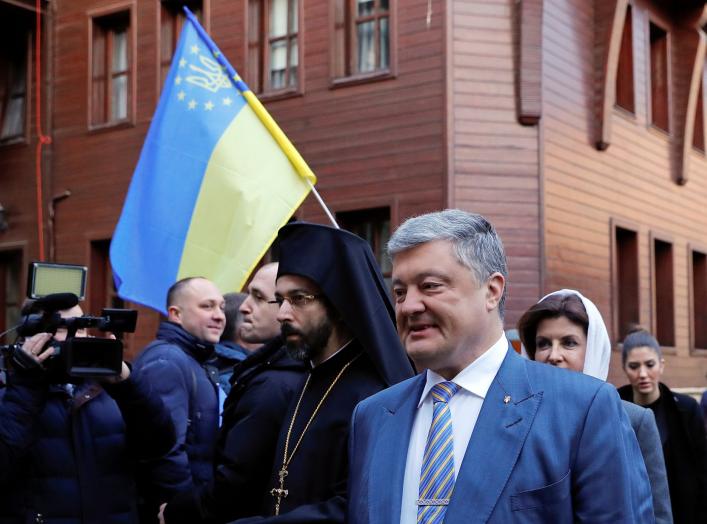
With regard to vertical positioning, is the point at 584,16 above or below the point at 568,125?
above

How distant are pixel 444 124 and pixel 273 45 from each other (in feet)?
10.4

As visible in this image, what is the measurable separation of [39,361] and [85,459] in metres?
0.55

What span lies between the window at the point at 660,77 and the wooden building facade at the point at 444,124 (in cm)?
3

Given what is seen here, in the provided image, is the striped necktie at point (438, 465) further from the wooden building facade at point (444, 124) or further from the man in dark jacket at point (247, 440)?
the wooden building facade at point (444, 124)

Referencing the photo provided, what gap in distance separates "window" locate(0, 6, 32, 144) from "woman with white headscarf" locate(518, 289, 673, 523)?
14.3 metres

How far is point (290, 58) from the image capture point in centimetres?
1405

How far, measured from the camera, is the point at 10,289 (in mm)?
17062

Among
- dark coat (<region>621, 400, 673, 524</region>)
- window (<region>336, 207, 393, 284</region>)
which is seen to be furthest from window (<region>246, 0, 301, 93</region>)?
dark coat (<region>621, 400, 673, 524</region>)

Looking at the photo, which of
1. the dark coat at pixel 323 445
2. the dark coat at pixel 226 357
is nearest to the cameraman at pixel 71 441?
the dark coat at pixel 323 445

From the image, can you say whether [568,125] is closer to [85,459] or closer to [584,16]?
[584,16]

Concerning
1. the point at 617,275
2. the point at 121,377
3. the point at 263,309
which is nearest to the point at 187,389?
the point at 263,309

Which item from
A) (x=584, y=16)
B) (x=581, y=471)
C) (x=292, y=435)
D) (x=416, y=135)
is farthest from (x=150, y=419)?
(x=584, y=16)

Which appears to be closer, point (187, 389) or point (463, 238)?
point (463, 238)

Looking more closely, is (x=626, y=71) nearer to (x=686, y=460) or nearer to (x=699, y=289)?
(x=699, y=289)
